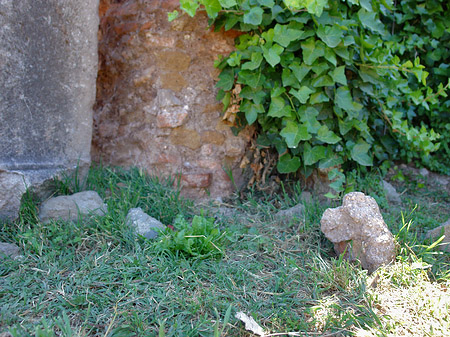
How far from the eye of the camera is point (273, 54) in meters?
2.30

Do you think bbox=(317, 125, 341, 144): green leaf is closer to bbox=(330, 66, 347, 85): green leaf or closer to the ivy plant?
the ivy plant

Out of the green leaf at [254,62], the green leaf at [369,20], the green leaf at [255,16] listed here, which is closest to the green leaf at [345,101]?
the green leaf at [369,20]

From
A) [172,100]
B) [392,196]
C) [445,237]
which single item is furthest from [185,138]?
[445,237]

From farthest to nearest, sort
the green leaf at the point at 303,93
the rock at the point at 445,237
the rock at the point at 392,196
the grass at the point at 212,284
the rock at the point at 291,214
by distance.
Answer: the rock at the point at 392,196, the green leaf at the point at 303,93, the rock at the point at 291,214, the rock at the point at 445,237, the grass at the point at 212,284

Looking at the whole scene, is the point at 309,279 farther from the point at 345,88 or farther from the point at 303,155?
the point at 345,88

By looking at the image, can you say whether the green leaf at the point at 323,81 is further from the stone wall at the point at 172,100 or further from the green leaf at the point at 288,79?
the stone wall at the point at 172,100

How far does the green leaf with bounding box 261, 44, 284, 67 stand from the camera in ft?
7.49

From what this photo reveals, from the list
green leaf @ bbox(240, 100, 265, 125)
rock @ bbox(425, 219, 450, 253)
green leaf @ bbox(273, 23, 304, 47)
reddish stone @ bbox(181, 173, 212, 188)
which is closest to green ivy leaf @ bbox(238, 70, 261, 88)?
green leaf @ bbox(240, 100, 265, 125)

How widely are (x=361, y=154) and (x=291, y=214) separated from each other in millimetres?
648

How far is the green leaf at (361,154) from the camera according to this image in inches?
98.7

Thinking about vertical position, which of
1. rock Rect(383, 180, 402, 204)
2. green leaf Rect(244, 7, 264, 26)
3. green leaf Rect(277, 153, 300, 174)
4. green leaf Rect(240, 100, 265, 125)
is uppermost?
green leaf Rect(244, 7, 264, 26)

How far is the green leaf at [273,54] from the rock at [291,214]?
0.84 meters

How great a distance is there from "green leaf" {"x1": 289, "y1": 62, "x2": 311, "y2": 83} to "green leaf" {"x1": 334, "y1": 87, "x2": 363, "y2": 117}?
24 centimetres

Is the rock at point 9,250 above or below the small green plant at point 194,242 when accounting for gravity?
below
